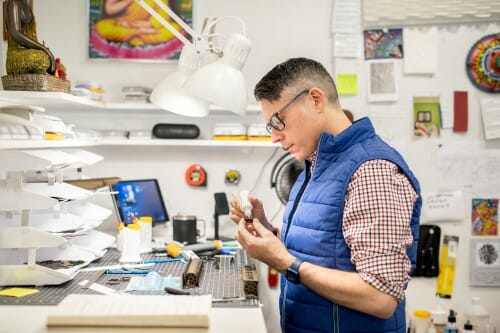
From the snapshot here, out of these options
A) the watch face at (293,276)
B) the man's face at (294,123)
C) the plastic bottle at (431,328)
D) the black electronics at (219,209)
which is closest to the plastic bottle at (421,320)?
the plastic bottle at (431,328)

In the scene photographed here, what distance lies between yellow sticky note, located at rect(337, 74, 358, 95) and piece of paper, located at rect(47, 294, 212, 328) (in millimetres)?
1969

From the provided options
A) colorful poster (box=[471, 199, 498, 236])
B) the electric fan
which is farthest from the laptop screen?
colorful poster (box=[471, 199, 498, 236])

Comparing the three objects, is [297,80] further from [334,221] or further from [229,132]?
[229,132]

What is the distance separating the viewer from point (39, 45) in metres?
2.02

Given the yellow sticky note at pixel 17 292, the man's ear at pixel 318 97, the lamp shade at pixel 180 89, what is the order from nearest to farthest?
the man's ear at pixel 318 97, the yellow sticky note at pixel 17 292, the lamp shade at pixel 180 89

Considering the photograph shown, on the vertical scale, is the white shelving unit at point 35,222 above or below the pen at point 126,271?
above

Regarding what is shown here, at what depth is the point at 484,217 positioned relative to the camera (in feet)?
10.1

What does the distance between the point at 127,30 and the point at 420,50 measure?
170cm

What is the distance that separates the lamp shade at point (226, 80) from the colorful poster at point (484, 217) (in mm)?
1948

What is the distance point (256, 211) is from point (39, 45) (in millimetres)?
1055

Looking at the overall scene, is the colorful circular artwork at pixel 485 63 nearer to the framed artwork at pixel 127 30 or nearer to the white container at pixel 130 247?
the framed artwork at pixel 127 30

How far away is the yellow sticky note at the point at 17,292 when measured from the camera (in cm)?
167

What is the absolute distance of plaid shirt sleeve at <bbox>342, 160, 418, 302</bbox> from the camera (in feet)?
4.20

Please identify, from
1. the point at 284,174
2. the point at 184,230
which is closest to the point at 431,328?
the point at 284,174
